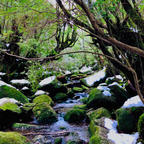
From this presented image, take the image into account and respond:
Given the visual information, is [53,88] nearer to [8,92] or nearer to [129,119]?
[8,92]

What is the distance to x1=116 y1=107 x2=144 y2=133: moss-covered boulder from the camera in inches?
132

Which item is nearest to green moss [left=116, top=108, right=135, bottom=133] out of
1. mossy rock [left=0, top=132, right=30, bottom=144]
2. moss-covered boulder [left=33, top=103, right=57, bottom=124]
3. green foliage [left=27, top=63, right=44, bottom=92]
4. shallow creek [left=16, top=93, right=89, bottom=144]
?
shallow creek [left=16, top=93, right=89, bottom=144]

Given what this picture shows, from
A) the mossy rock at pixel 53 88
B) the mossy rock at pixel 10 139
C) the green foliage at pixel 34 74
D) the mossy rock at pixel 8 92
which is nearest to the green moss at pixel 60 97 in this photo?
the mossy rock at pixel 53 88

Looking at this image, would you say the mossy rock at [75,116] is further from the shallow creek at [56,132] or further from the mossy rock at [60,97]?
the mossy rock at [60,97]

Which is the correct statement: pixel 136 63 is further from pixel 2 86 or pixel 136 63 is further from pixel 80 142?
pixel 2 86

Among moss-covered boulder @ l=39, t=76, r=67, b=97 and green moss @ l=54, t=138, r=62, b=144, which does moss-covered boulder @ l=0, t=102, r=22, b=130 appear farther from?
moss-covered boulder @ l=39, t=76, r=67, b=97

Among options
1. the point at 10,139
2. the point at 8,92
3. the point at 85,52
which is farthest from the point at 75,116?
the point at 85,52

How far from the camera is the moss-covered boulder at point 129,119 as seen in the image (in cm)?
335

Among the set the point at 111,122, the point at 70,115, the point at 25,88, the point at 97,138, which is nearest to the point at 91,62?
the point at 25,88

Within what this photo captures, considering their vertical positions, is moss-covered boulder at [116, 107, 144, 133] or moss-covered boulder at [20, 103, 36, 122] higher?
moss-covered boulder at [116, 107, 144, 133]

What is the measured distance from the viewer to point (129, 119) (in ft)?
11.2

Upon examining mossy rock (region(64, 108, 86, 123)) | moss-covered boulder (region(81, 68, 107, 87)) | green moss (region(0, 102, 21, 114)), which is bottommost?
mossy rock (region(64, 108, 86, 123))

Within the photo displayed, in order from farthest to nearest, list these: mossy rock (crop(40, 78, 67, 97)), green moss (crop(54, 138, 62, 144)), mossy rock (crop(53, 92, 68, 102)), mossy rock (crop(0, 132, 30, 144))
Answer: mossy rock (crop(40, 78, 67, 97)) < mossy rock (crop(53, 92, 68, 102)) < green moss (crop(54, 138, 62, 144)) < mossy rock (crop(0, 132, 30, 144))

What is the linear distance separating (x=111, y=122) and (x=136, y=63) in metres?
1.65
